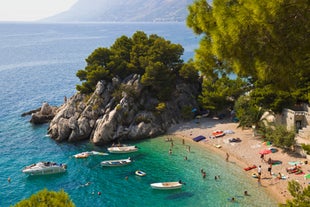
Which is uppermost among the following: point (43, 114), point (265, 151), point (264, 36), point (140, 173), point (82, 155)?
point (264, 36)

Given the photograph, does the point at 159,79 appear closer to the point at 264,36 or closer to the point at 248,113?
the point at 248,113

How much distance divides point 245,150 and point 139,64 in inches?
1044

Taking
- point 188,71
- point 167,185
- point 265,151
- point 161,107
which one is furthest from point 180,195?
point 188,71

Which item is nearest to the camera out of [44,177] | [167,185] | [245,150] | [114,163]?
[167,185]

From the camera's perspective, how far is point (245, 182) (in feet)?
115

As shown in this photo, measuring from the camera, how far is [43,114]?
61.3m

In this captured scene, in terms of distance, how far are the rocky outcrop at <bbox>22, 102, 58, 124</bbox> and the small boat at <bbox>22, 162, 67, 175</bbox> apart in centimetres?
2128

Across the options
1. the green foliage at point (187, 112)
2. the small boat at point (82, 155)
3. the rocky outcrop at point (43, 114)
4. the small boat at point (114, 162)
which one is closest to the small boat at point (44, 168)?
the small boat at point (82, 155)

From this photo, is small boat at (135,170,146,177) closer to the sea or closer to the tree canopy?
the sea

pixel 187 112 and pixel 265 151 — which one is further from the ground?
pixel 187 112

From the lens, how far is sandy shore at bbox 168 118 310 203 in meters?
33.9

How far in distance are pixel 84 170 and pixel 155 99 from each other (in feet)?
68.3

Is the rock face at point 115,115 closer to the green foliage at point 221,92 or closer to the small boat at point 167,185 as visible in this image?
the green foliage at point 221,92

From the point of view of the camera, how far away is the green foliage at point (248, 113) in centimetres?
4547
